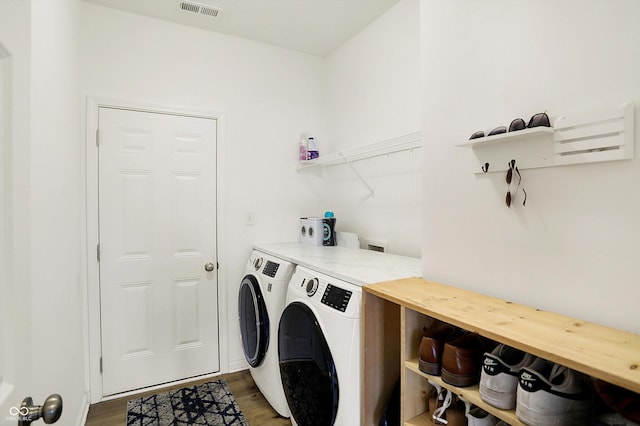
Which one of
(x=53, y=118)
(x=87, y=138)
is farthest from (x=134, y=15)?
(x=53, y=118)

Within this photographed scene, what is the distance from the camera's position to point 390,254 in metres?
2.21

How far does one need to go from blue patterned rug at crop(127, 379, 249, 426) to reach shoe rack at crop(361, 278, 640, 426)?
1.12 m

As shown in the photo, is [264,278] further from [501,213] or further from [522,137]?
[522,137]

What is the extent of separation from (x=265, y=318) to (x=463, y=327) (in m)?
1.36

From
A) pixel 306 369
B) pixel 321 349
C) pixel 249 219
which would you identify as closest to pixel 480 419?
pixel 321 349

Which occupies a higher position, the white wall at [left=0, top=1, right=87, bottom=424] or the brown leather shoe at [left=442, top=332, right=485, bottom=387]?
the white wall at [left=0, top=1, right=87, bottom=424]

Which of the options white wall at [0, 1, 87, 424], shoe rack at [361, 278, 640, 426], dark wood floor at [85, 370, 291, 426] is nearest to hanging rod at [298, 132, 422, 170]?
shoe rack at [361, 278, 640, 426]

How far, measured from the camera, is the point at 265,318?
6.75 ft

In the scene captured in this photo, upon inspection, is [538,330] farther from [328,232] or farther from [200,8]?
[200,8]

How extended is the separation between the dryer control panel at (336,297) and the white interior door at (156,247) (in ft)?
4.40

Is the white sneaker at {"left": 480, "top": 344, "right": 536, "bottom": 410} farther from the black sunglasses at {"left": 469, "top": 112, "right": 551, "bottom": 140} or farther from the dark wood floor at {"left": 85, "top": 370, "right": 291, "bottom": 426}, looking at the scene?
the dark wood floor at {"left": 85, "top": 370, "right": 291, "bottom": 426}

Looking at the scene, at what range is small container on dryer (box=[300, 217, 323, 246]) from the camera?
8.52 feet

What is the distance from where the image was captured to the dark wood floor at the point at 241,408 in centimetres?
200

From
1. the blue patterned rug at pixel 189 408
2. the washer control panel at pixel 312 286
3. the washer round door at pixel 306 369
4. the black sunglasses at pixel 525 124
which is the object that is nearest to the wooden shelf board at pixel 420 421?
the washer round door at pixel 306 369
